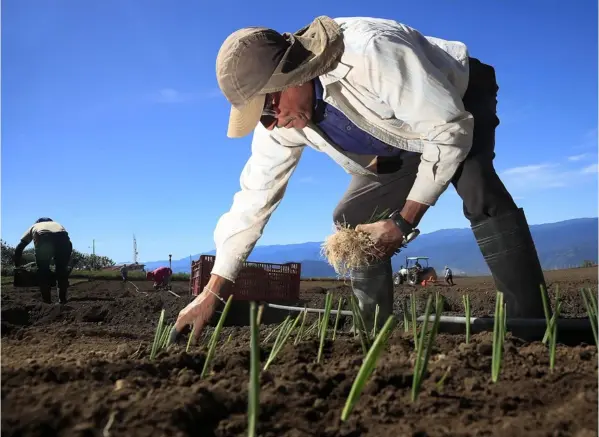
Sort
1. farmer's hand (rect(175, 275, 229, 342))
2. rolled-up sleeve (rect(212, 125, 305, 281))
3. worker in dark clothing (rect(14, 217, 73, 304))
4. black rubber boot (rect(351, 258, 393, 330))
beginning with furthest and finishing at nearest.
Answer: worker in dark clothing (rect(14, 217, 73, 304)) → black rubber boot (rect(351, 258, 393, 330)) → rolled-up sleeve (rect(212, 125, 305, 281)) → farmer's hand (rect(175, 275, 229, 342))

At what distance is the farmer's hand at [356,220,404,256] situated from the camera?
6.68ft

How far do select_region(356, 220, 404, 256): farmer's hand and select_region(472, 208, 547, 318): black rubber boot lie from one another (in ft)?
1.20

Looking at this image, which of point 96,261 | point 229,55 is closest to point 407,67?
point 229,55

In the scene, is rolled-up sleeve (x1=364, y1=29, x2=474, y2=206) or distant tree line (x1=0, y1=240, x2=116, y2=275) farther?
distant tree line (x1=0, y1=240, x2=116, y2=275)

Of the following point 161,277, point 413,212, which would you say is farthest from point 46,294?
point 413,212

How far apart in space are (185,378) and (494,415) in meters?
0.65

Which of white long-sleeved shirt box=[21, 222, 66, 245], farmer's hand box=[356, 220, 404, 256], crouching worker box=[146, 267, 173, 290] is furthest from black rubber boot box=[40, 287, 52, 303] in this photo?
farmer's hand box=[356, 220, 404, 256]

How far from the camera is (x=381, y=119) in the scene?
216cm

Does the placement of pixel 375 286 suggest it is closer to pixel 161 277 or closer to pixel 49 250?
pixel 49 250

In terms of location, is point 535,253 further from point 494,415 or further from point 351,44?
point 494,415

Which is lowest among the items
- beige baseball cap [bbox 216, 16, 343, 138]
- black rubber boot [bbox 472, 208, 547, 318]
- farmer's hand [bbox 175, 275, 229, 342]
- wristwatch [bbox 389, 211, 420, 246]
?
farmer's hand [bbox 175, 275, 229, 342]

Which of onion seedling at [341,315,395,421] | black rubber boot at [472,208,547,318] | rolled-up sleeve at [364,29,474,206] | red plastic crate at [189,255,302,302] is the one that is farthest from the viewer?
red plastic crate at [189,255,302,302]

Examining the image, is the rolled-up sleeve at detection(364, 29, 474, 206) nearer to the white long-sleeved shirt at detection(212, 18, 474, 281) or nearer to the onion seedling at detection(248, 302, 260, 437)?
the white long-sleeved shirt at detection(212, 18, 474, 281)

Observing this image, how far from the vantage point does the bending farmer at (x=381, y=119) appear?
1.88m
